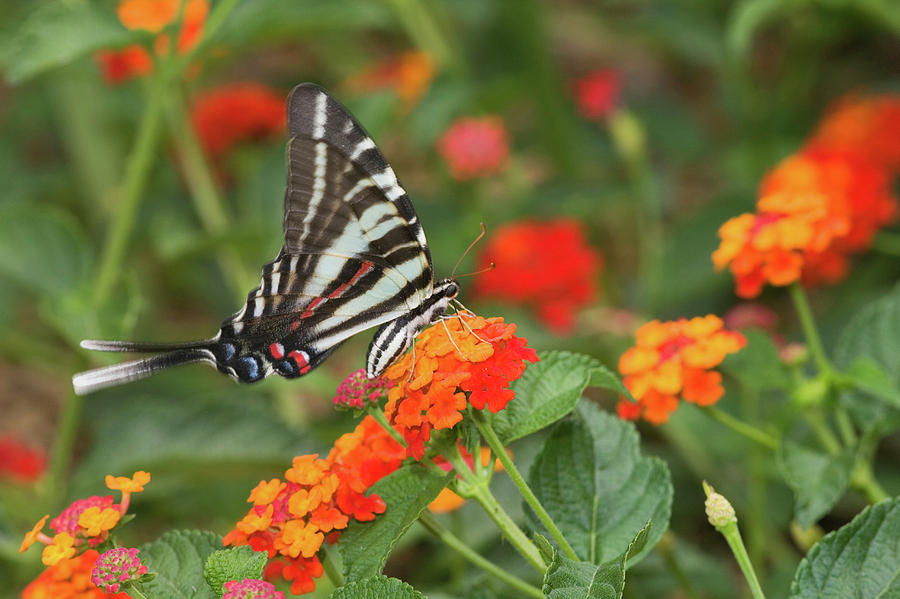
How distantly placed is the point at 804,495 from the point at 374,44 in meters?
4.20

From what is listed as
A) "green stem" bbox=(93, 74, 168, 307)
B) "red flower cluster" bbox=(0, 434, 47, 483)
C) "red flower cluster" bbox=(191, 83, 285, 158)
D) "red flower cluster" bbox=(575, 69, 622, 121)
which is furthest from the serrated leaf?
"red flower cluster" bbox=(0, 434, 47, 483)

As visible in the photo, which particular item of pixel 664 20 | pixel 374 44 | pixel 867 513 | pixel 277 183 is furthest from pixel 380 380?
pixel 374 44

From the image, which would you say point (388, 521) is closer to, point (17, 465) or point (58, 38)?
point (58, 38)

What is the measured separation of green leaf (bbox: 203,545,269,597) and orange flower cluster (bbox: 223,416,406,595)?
0.03 m

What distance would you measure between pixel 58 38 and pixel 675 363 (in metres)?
1.45

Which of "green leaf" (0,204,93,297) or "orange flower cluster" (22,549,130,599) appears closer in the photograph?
"orange flower cluster" (22,549,130,599)

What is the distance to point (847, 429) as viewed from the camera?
1.61m

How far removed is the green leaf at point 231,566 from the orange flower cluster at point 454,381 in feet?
0.73

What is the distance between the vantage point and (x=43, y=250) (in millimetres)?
2328

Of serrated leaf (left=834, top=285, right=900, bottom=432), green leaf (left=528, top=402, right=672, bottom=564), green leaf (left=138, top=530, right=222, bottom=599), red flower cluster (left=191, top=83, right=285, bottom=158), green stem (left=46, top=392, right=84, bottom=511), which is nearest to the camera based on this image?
green leaf (left=138, top=530, right=222, bottom=599)

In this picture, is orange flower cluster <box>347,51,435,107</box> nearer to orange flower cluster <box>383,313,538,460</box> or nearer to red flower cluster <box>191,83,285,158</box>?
red flower cluster <box>191,83,285,158</box>

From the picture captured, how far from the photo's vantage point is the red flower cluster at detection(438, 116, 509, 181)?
113 inches

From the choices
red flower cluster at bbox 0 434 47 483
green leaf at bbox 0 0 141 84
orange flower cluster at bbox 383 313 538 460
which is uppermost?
green leaf at bbox 0 0 141 84

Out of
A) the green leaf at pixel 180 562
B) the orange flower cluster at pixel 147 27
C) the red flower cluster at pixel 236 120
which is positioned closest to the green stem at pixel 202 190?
the orange flower cluster at pixel 147 27
